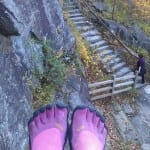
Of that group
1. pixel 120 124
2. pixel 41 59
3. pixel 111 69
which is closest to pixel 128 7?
pixel 111 69

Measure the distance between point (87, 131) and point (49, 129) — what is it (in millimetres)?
404

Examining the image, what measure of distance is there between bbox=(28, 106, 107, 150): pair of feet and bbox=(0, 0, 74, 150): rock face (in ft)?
Result: 9.76

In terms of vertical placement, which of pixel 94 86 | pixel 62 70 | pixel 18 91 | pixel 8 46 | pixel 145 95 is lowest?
pixel 145 95

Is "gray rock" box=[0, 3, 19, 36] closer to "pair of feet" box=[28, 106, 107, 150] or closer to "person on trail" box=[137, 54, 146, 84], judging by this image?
"pair of feet" box=[28, 106, 107, 150]

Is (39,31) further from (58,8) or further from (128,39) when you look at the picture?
(128,39)

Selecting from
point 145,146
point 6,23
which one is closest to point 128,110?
point 145,146

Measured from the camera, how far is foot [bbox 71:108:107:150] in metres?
3.77

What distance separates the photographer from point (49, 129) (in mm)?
4035

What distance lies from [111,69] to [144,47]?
2.98 m

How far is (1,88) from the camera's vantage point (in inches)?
284

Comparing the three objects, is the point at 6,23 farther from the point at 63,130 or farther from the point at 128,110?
the point at 128,110

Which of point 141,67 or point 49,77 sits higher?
point 49,77

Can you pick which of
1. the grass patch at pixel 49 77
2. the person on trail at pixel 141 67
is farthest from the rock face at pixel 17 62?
the person on trail at pixel 141 67

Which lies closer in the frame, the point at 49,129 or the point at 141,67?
the point at 49,129
